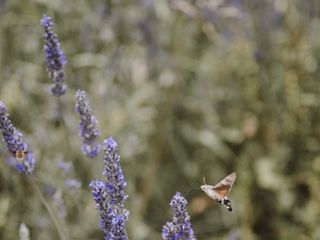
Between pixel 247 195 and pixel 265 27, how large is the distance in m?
1.18

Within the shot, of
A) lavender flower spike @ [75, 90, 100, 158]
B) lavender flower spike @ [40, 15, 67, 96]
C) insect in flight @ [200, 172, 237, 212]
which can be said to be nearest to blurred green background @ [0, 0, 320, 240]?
lavender flower spike @ [40, 15, 67, 96]

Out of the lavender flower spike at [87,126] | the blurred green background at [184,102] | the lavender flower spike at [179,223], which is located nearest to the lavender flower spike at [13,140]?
the lavender flower spike at [87,126]

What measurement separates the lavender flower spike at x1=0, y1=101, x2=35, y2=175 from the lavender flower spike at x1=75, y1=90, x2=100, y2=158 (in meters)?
0.19

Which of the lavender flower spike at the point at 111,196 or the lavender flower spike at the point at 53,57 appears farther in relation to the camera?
the lavender flower spike at the point at 53,57

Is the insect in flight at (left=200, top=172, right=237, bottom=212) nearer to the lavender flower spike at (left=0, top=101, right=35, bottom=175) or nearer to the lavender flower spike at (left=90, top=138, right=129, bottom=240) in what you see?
the lavender flower spike at (left=90, top=138, right=129, bottom=240)

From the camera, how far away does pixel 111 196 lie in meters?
1.46

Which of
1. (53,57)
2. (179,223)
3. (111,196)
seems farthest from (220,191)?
(53,57)

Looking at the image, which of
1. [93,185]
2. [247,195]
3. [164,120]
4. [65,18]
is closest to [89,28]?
[65,18]

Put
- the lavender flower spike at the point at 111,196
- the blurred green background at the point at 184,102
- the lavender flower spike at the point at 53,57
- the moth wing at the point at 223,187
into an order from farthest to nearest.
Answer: the blurred green background at the point at 184,102 < the lavender flower spike at the point at 53,57 < the moth wing at the point at 223,187 < the lavender flower spike at the point at 111,196

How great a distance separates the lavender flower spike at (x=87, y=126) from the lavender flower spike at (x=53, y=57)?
18 cm

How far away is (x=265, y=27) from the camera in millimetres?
4016

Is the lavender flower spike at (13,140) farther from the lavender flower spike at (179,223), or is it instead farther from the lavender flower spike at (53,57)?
the lavender flower spike at (179,223)

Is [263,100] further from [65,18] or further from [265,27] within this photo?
[65,18]

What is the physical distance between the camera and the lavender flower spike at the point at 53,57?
176 centimetres
